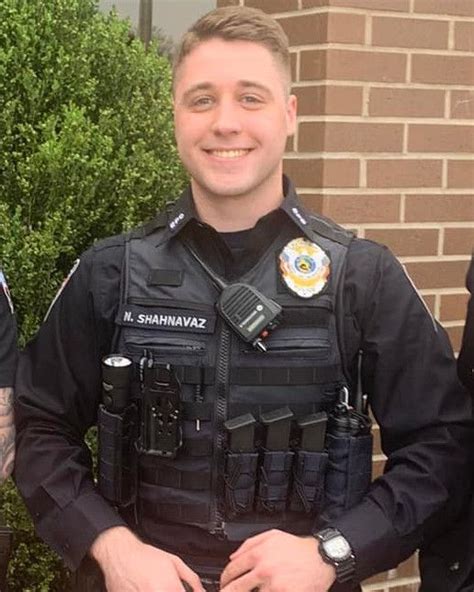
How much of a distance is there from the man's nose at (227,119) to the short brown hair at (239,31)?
152 mm

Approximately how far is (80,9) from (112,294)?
4.04 ft

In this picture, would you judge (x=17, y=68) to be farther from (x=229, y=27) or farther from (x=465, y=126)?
(x=465, y=126)

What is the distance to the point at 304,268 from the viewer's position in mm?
2270

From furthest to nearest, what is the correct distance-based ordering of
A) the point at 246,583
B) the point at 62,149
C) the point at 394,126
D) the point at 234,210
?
1. the point at 394,126
2. the point at 62,149
3. the point at 234,210
4. the point at 246,583

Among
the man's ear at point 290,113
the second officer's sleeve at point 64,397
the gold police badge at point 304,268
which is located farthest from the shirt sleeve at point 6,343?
the man's ear at point 290,113

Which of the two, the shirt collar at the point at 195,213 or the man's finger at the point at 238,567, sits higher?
the shirt collar at the point at 195,213

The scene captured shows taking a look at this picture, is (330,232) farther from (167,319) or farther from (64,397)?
(64,397)

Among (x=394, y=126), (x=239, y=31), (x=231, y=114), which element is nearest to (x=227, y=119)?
(x=231, y=114)

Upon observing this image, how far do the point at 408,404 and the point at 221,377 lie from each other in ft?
1.38

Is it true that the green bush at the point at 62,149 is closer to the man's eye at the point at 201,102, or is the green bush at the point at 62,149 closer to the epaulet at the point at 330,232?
the man's eye at the point at 201,102

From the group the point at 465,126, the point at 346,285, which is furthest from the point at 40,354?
the point at 465,126

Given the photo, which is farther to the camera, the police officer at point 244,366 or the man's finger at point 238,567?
the police officer at point 244,366

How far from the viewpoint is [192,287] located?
7.45 ft

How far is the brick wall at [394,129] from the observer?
3160 mm
